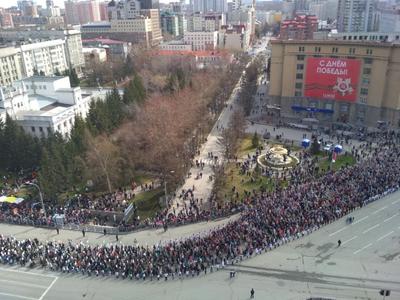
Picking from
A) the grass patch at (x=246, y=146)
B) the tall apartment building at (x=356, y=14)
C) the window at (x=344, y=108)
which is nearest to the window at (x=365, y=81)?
the window at (x=344, y=108)

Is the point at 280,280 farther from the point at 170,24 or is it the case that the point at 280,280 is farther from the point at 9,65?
the point at 170,24

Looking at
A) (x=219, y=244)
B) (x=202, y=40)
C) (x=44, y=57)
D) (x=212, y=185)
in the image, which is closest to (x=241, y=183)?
(x=212, y=185)

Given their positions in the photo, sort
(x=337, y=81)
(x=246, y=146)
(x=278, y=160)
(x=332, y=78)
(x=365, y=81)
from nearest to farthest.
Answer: (x=278, y=160), (x=246, y=146), (x=365, y=81), (x=337, y=81), (x=332, y=78)

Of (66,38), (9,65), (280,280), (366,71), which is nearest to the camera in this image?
(280,280)

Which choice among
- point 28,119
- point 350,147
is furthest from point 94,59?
point 350,147

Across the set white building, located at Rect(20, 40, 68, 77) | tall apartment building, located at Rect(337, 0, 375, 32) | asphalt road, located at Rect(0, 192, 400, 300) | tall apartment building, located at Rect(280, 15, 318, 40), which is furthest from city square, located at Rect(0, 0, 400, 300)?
tall apartment building, located at Rect(337, 0, 375, 32)

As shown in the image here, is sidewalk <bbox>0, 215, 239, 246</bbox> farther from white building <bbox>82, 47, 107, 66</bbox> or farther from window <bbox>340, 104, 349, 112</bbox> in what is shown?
white building <bbox>82, 47, 107, 66</bbox>
